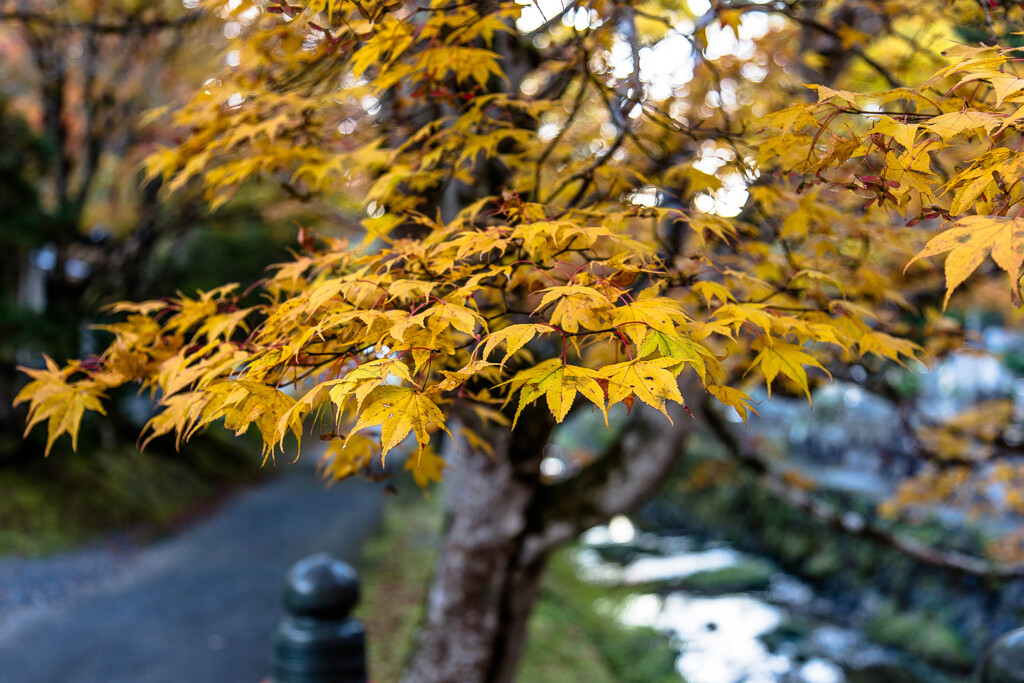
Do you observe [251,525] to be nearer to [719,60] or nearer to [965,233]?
[719,60]

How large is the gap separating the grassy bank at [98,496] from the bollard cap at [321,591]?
6.40 metres

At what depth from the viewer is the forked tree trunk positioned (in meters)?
3.57

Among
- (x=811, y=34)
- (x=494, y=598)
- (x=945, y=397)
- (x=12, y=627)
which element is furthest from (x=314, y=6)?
(x=945, y=397)

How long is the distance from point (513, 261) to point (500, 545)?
241 cm

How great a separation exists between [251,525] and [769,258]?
9645 millimetres

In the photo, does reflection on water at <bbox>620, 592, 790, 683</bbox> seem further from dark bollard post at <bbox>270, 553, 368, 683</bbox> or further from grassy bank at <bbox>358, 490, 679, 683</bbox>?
dark bollard post at <bbox>270, 553, 368, 683</bbox>

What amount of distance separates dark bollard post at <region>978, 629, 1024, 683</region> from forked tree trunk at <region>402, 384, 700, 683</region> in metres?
1.59

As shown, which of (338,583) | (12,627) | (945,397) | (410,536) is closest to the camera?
(338,583)

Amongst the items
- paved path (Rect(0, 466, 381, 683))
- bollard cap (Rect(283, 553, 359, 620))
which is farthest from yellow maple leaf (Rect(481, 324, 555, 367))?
paved path (Rect(0, 466, 381, 683))

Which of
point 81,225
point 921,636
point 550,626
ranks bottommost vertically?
point 921,636

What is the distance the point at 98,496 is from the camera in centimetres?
904

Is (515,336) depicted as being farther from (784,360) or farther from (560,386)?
(784,360)

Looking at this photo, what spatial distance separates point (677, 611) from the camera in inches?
344

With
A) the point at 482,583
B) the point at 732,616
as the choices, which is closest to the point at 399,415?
the point at 482,583
